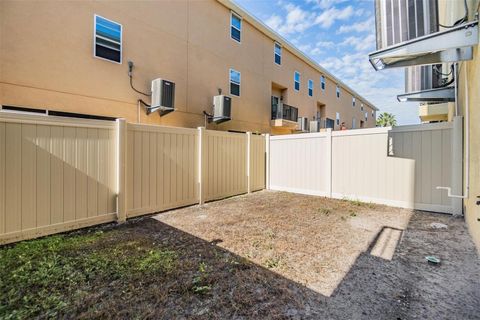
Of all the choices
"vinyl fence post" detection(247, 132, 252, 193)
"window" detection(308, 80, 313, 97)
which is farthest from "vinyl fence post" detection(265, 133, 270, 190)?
"window" detection(308, 80, 313, 97)

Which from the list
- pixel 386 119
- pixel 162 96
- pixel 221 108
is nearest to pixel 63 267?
pixel 162 96

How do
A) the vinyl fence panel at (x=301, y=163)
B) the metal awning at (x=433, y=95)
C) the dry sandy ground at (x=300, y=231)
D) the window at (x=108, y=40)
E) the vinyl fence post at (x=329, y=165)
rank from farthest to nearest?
the vinyl fence panel at (x=301, y=163)
the vinyl fence post at (x=329, y=165)
the metal awning at (x=433, y=95)
the window at (x=108, y=40)
the dry sandy ground at (x=300, y=231)

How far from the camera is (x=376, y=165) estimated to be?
639cm

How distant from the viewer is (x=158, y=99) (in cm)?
696

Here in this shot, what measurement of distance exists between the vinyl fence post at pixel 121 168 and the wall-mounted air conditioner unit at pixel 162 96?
2.36m

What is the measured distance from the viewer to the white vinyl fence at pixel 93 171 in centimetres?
358

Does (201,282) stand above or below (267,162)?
below

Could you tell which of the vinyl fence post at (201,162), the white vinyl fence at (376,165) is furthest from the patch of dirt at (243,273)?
the vinyl fence post at (201,162)

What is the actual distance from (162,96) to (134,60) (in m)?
1.33

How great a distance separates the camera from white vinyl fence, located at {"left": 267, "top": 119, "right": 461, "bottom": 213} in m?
5.38

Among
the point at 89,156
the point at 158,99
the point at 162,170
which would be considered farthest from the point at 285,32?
the point at 89,156

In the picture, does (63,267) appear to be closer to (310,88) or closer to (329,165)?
(329,165)

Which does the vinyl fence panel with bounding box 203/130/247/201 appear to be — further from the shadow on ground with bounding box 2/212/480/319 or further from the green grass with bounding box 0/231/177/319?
the shadow on ground with bounding box 2/212/480/319

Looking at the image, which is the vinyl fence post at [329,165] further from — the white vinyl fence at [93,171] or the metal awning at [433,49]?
the white vinyl fence at [93,171]
